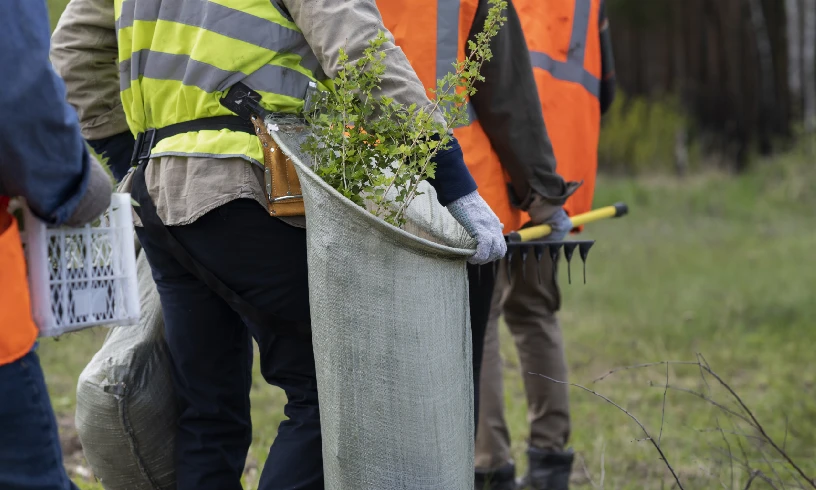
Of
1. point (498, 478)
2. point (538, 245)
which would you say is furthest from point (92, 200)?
Answer: point (498, 478)

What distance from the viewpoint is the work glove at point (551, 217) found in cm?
300

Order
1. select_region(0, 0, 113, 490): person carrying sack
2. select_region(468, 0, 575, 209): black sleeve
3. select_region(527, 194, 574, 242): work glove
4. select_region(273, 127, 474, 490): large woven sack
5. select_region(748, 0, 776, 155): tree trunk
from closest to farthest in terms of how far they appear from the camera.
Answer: select_region(0, 0, 113, 490): person carrying sack → select_region(273, 127, 474, 490): large woven sack → select_region(468, 0, 575, 209): black sleeve → select_region(527, 194, 574, 242): work glove → select_region(748, 0, 776, 155): tree trunk

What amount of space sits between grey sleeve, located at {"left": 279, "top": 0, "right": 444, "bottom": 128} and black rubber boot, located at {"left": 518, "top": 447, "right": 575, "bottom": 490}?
1802mm

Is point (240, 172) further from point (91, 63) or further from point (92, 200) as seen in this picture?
point (91, 63)

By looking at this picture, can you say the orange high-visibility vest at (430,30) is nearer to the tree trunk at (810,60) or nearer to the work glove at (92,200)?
the work glove at (92,200)

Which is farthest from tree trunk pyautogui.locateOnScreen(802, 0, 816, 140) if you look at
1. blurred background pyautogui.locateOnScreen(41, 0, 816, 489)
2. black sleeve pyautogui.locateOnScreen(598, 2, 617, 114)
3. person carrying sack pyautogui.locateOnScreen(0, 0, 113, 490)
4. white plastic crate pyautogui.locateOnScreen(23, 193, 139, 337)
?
person carrying sack pyautogui.locateOnScreen(0, 0, 113, 490)

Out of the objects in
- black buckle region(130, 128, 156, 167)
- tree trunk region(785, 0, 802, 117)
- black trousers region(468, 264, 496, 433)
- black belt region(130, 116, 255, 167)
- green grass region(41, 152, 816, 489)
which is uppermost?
tree trunk region(785, 0, 802, 117)

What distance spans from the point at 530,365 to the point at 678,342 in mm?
2422

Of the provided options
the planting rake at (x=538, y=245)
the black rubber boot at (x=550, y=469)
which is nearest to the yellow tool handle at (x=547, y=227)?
the planting rake at (x=538, y=245)

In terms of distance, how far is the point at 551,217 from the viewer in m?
3.04

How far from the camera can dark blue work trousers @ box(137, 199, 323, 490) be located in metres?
2.32

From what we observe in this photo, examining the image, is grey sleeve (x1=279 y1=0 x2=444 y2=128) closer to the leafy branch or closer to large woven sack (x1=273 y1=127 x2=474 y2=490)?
the leafy branch

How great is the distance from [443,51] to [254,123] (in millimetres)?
687

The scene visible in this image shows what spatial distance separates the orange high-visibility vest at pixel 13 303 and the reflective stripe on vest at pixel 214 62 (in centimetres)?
61
